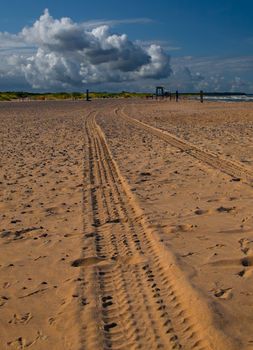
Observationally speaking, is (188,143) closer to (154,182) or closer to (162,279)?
(154,182)

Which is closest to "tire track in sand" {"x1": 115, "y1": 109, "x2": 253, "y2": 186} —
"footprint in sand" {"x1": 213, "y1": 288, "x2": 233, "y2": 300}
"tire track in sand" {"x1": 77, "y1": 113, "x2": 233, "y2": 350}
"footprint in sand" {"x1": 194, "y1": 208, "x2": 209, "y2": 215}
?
"footprint in sand" {"x1": 194, "y1": 208, "x2": 209, "y2": 215}

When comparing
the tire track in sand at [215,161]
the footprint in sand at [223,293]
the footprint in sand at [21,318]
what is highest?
the tire track in sand at [215,161]

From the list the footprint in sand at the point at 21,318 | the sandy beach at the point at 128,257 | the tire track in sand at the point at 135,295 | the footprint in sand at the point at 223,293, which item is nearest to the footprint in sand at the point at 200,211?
the sandy beach at the point at 128,257

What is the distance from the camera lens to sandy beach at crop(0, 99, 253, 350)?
3.51m

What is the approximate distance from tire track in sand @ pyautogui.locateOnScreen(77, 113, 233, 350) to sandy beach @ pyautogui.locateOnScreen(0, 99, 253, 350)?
0.04ft

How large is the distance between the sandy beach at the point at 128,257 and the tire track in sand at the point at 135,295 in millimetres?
11

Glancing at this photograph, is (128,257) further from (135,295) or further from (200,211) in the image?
(200,211)

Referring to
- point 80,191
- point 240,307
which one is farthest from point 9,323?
point 80,191

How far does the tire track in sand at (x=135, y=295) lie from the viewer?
3365 mm

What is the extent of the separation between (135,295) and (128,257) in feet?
3.05

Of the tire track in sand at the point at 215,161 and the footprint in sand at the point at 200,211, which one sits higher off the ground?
the tire track in sand at the point at 215,161

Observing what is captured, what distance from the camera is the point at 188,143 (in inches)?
575

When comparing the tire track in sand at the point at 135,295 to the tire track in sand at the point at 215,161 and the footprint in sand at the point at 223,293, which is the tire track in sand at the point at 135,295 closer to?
the footprint in sand at the point at 223,293

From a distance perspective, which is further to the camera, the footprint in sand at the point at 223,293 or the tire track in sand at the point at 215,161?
the tire track in sand at the point at 215,161
